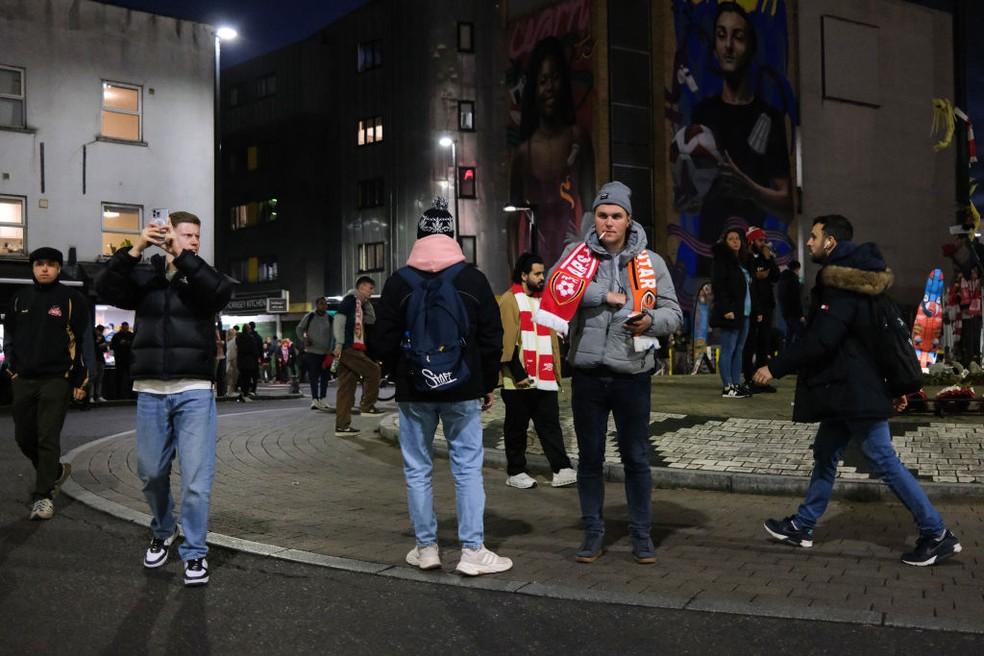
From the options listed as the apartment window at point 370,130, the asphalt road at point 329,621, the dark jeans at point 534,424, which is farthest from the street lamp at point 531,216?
the asphalt road at point 329,621

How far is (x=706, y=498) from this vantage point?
24.9 feet

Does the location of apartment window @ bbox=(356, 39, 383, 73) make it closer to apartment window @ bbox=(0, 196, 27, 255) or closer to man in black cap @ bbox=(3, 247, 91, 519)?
apartment window @ bbox=(0, 196, 27, 255)

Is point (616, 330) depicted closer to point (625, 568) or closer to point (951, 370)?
point (625, 568)

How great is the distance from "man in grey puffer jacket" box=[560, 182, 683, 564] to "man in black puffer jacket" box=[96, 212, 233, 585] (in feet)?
6.52

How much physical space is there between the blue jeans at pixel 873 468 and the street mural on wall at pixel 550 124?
3431 cm

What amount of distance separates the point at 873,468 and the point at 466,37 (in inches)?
1604

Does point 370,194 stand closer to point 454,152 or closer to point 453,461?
point 454,152

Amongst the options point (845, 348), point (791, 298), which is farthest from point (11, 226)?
point (845, 348)

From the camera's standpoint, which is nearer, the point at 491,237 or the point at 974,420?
the point at 974,420

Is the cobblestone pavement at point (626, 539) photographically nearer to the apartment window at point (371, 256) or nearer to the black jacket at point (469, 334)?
the black jacket at point (469, 334)

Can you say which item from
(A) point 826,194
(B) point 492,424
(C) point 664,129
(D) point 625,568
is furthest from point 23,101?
(A) point 826,194

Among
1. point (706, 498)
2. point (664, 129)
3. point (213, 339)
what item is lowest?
point (706, 498)

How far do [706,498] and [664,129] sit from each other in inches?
1378

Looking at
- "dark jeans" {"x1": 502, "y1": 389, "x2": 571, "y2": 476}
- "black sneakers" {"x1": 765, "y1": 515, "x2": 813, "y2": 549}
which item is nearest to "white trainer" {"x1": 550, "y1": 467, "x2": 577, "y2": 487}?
"dark jeans" {"x1": 502, "y1": 389, "x2": 571, "y2": 476}
